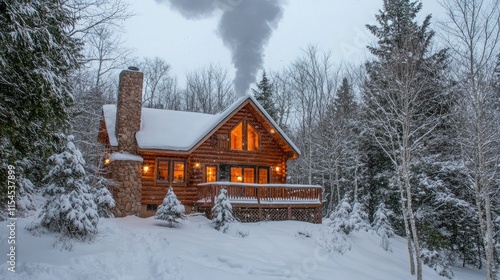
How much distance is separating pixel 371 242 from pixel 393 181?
398cm

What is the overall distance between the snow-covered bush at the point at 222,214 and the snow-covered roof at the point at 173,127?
4551 millimetres

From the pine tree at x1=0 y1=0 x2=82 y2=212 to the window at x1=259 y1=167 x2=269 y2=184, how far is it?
14.7 meters

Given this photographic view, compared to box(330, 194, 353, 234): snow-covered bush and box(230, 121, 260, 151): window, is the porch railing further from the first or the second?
box(230, 121, 260, 151): window

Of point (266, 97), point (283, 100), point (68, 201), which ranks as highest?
point (283, 100)

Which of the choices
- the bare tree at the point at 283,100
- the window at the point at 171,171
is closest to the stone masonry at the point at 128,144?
the window at the point at 171,171

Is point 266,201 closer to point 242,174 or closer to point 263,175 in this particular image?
point 242,174

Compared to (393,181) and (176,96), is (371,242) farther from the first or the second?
(176,96)

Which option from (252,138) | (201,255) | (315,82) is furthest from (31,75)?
(315,82)

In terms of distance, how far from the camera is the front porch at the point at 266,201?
17.1 metres

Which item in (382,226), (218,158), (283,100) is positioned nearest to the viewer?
(382,226)

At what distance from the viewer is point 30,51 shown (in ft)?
21.5

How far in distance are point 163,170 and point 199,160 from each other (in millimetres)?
2011

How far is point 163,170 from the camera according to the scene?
19.6 metres

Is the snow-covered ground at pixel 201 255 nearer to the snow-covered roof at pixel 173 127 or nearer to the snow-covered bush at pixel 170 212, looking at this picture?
the snow-covered bush at pixel 170 212
